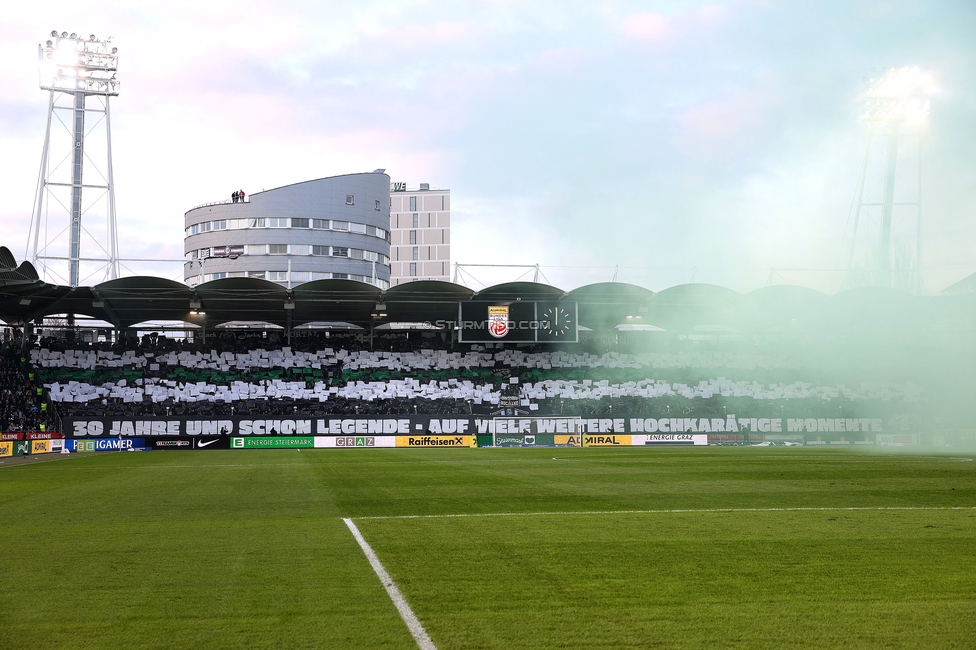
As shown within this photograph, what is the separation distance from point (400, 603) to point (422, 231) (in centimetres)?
12102

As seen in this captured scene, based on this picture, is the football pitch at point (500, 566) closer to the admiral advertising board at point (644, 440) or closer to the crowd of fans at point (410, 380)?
the admiral advertising board at point (644, 440)

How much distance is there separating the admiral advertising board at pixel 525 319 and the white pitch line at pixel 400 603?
37853 mm

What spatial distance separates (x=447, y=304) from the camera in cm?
5291

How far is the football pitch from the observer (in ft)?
21.0

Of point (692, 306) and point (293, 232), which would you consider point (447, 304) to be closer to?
point (692, 306)

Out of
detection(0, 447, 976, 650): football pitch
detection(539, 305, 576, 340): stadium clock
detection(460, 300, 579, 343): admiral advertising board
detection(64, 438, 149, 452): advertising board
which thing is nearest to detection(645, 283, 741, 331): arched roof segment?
detection(539, 305, 576, 340): stadium clock

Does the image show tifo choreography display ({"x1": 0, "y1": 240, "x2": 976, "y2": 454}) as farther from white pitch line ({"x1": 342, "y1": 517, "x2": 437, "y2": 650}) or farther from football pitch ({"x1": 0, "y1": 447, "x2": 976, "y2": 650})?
white pitch line ({"x1": 342, "y1": 517, "x2": 437, "y2": 650})

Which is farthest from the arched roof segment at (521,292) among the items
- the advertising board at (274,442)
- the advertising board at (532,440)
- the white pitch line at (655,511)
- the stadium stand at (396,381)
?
the white pitch line at (655,511)

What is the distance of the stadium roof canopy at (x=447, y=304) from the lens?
45969 mm

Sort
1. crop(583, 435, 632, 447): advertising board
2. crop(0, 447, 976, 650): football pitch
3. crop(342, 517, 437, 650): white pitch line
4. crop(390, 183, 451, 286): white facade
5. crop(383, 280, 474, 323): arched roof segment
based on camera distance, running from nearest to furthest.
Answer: crop(342, 517, 437, 650): white pitch line
crop(0, 447, 976, 650): football pitch
crop(583, 435, 632, 447): advertising board
crop(383, 280, 474, 323): arched roof segment
crop(390, 183, 451, 286): white facade

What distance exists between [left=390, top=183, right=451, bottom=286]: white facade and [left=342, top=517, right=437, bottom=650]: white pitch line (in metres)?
117

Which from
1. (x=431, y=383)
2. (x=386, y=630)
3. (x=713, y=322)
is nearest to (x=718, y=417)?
(x=713, y=322)

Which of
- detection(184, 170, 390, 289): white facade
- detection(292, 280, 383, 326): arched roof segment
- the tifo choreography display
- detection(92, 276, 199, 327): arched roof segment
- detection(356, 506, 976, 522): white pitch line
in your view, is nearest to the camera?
detection(356, 506, 976, 522): white pitch line

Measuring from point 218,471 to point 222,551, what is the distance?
49.7ft
